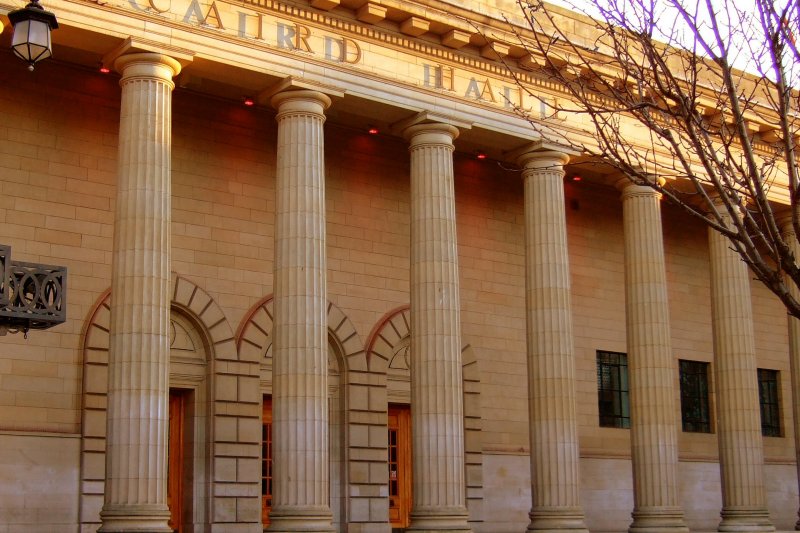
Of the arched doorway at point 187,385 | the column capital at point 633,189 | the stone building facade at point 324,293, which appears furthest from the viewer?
the column capital at point 633,189

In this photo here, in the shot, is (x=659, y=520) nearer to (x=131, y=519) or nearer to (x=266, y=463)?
(x=266, y=463)

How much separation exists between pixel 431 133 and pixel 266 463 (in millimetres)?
8659

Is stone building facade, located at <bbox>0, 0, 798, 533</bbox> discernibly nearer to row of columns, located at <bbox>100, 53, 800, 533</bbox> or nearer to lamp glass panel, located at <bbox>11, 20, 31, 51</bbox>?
row of columns, located at <bbox>100, 53, 800, 533</bbox>

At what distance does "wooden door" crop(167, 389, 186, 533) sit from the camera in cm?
2627

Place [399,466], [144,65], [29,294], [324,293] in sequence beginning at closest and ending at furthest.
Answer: [29,294] → [144,65] → [324,293] → [399,466]

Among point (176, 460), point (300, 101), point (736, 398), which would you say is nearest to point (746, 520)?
point (736, 398)

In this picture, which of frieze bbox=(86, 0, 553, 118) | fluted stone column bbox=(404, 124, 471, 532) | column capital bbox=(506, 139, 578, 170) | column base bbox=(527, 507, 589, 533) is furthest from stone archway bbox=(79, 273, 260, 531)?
column capital bbox=(506, 139, 578, 170)

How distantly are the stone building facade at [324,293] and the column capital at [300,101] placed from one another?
6 cm

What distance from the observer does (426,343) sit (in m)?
25.3

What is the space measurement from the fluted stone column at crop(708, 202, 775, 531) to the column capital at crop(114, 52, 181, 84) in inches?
653

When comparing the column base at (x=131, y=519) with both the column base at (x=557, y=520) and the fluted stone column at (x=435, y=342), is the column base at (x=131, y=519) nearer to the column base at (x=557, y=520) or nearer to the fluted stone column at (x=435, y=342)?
the fluted stone column at (x=435, y=342)

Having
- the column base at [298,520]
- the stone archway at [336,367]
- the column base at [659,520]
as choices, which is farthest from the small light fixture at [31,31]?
the column base at [659,520]

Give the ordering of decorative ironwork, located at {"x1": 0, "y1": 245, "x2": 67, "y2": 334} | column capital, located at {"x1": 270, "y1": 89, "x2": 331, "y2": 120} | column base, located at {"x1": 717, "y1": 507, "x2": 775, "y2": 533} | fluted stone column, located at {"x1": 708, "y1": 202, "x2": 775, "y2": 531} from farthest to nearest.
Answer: fluted stone column, located at {"x1": 708, "y1": 202, "x2": 775, "y2": 531} < column base, located at {"x1": 717, "y1": 507, "x2": 775, "y2": 533} < column capital, located at {"x1": 270, "y1": 89, "x2": 331, "y2": 120} < decorative ironwork, located at {"x1": 0, "y1": 245, "x2": 67, "y2": 334}

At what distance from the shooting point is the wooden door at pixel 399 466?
29.6m
